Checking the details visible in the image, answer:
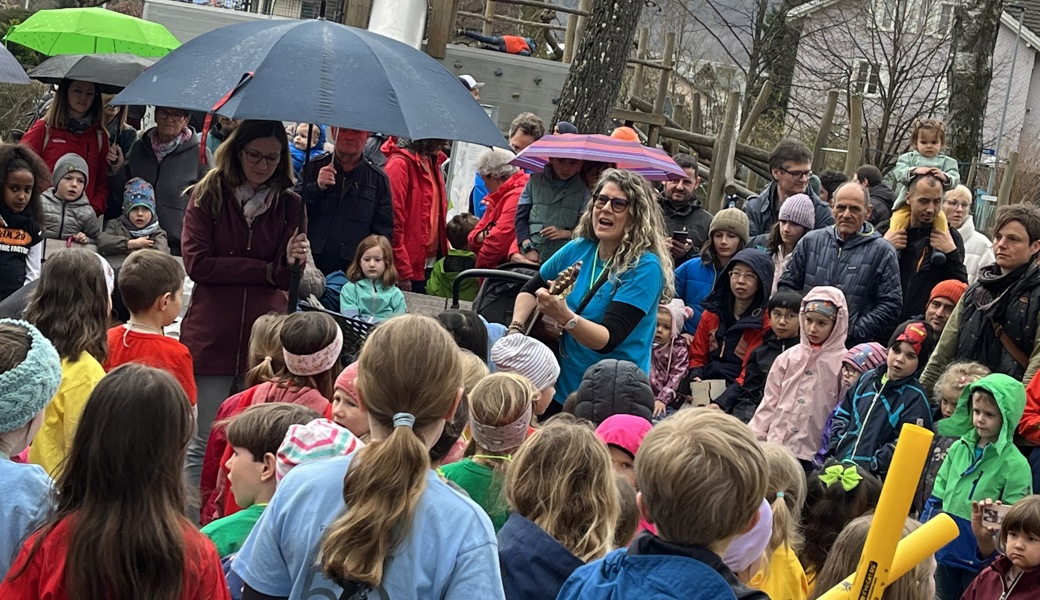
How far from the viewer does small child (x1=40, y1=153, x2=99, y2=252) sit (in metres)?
8.68

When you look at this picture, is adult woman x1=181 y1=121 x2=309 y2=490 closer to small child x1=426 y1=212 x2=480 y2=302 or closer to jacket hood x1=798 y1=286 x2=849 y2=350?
small child x1=426 y1=212 x2=480 y2=302

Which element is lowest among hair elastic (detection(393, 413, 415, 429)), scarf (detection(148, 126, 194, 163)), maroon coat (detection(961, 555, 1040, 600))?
maroon coat (detection(961, 555, 1040, 600))

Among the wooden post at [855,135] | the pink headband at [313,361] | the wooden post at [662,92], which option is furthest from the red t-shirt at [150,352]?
the wooden post at [855,135]

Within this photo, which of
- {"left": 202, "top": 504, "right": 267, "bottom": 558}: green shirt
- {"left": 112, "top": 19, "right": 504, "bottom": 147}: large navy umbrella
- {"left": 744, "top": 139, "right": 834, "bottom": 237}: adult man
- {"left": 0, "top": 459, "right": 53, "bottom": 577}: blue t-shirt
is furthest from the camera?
{"left": 744, "top": 139, "right": 834, "bottom": 237}: adult man

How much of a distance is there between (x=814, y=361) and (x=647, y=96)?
2131 cm

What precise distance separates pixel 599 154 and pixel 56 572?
20.4 feet

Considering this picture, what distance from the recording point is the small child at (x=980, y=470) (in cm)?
634

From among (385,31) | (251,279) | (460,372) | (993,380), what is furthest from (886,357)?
(385,31)

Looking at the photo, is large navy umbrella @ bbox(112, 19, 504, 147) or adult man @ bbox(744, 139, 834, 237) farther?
adult man @ bbox(744, 139, 834, 237)

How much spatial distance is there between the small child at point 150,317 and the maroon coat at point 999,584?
11.3 ft

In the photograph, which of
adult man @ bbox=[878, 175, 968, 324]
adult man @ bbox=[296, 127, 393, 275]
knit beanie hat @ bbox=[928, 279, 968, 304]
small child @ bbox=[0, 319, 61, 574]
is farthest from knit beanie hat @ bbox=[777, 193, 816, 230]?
small child @ bbox=[0, 319, 61, 574]

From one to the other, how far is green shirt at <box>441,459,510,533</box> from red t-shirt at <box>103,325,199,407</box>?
177 cm

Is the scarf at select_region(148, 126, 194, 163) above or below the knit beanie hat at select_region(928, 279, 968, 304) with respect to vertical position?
above

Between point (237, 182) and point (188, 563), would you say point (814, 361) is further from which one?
point (188, 563)
